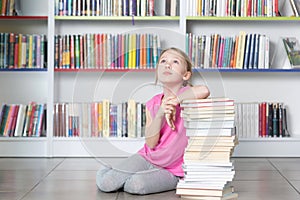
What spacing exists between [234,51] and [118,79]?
30.3 inches

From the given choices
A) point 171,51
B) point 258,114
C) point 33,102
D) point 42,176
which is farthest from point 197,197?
point 33,102

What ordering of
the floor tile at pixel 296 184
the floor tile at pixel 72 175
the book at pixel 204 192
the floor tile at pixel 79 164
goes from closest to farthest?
the book at pixel 204 192 < the floor tile at pixel 296 184 < the floor tile at pixel 72 175 < the floor tile at pixel 79 164

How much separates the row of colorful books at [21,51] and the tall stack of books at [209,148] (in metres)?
1.75

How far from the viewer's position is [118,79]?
410 cm

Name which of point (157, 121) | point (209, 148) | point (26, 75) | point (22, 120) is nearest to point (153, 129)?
point (157, 121)

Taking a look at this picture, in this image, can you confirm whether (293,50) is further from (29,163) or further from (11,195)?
(11,195)

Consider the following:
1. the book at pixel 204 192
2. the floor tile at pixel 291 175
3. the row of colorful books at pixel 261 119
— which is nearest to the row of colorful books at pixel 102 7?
the row of colorful books at pixel 261 119

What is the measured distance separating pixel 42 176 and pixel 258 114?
1575 millimetres

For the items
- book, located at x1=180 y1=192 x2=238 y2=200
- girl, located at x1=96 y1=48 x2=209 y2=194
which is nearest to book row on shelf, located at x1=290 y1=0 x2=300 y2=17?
girl, located at x1=96 y1=48 x2=209 y2=194

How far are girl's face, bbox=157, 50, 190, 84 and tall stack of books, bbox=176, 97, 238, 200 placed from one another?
6.4 inches

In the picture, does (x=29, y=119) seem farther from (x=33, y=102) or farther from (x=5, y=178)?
(x=5, y=178)

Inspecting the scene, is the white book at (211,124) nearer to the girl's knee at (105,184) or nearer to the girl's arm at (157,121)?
the girl's arm at (157,121)

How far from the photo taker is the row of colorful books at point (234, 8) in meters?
3.91

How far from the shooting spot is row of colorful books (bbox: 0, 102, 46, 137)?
3.96 meters
